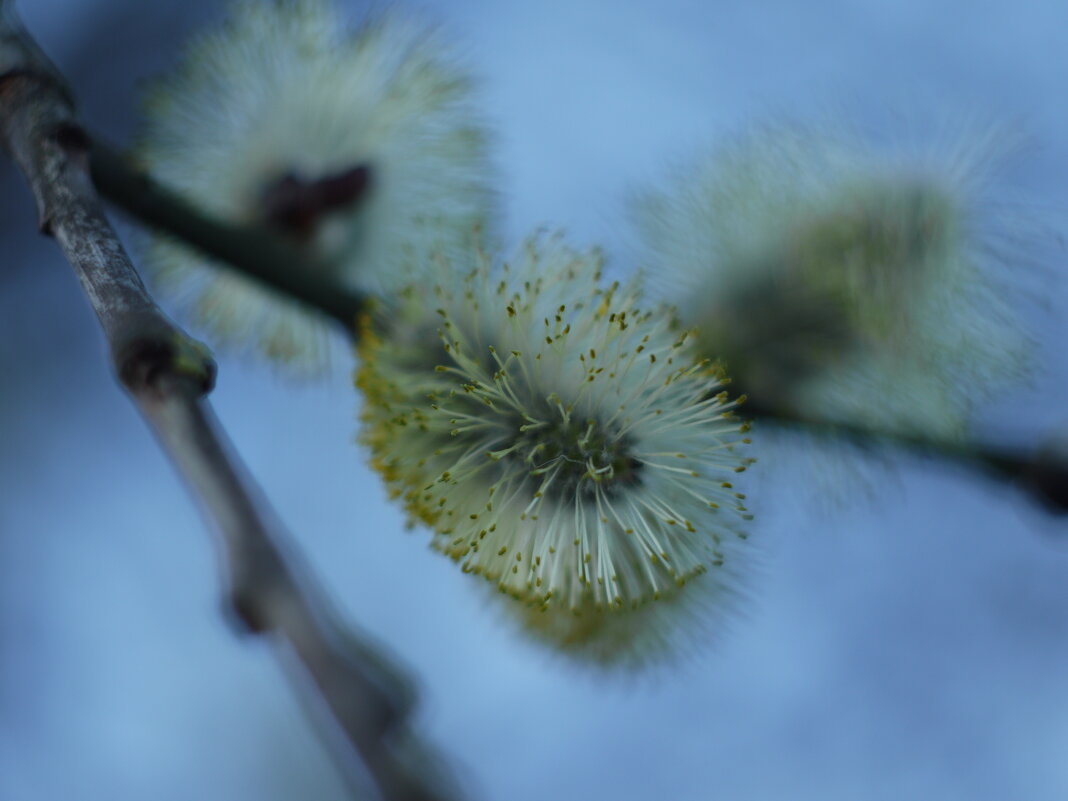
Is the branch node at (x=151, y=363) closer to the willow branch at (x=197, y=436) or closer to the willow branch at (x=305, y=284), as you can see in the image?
the willow branch at (x=197, y=436)

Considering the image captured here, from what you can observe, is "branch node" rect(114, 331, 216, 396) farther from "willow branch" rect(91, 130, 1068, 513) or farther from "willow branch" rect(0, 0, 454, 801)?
"willow branch" rect(91, 130, 1068, 513)

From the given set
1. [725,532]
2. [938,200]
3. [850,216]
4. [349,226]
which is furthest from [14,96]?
[938,200]

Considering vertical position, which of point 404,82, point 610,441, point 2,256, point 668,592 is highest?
point 404,82

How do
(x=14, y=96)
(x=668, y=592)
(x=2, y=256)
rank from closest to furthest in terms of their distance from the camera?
(x=14, y=96) < (x=668, y=592) < (x=2, y=256)

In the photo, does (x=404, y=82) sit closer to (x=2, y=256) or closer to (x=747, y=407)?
(x=747, y=407)

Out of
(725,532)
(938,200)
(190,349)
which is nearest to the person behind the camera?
(190,349)

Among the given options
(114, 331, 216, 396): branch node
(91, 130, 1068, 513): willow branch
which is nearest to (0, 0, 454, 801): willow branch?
(114, 331, 216, 396): branch node

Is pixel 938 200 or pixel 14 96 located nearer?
pixel 14 96

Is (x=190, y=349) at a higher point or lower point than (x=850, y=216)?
lower
